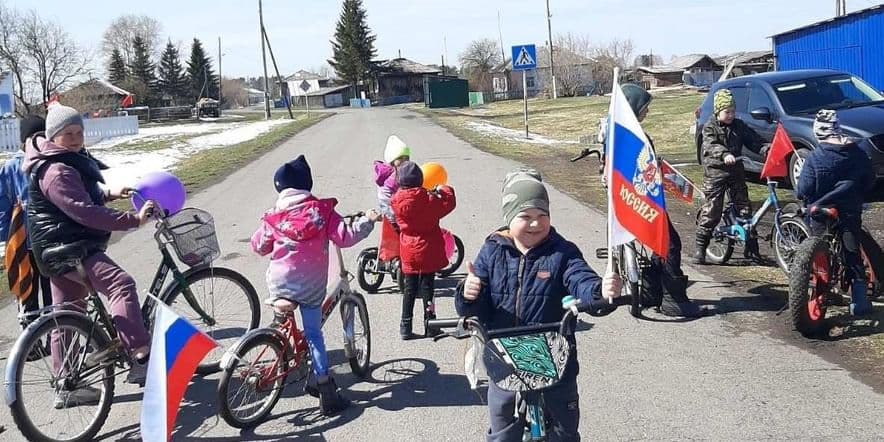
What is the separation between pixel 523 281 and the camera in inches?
132

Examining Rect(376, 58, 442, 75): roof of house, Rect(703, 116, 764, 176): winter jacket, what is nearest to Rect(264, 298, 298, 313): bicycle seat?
Rect(703, 116, 764, 176): winter jacket

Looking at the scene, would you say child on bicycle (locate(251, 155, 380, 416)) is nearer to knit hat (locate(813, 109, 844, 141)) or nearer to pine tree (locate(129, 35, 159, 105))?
knit hat (locate(813, 109, 844, 141))

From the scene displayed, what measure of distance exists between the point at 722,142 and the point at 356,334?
170 inches

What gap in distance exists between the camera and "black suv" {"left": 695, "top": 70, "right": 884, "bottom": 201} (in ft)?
35.4

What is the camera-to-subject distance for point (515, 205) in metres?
3.28

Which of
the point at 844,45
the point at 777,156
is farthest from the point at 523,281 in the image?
the point at 844,45

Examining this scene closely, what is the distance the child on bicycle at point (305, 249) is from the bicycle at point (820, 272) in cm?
321

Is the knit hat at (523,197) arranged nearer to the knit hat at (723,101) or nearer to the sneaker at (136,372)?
the sneaker at (136,372)

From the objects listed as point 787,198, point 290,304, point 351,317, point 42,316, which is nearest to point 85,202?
point 42,316

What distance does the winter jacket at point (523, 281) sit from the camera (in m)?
3.33

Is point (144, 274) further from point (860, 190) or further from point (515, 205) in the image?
point (860, 190)

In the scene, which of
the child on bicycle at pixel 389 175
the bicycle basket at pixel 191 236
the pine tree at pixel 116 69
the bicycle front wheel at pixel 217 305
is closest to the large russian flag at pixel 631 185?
the bicycle basket at pixel 191 236

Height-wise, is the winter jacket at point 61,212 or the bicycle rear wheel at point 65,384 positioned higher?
the winter jacket at point 61,212

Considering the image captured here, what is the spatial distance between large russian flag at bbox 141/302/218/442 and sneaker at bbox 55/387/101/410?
164 cm
